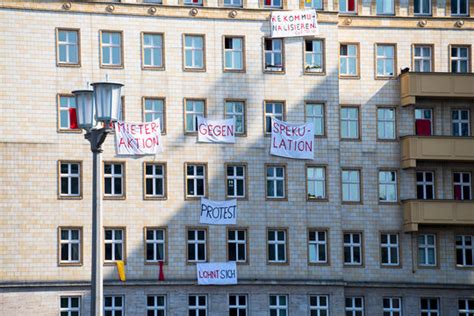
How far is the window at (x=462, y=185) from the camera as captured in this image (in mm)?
77400

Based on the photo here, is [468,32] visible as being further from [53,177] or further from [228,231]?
[53,177]

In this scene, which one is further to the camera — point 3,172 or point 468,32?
point 468,32

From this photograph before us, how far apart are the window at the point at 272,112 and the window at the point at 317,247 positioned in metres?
5.53

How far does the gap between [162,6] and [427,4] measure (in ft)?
45.7

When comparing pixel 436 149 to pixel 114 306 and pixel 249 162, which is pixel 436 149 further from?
pixel 114 306

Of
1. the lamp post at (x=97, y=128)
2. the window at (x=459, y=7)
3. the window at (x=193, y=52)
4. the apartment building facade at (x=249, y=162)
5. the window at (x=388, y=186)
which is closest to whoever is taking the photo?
the lamp post at (x=97, y=128)

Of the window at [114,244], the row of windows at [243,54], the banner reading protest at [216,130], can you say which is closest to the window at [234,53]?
the row of windows at [243,54]

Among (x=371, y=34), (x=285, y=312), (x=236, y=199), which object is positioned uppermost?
(x=371, y=34)

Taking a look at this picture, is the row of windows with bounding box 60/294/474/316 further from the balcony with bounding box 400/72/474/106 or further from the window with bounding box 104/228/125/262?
the balcony with bounding box 400/72/474/106

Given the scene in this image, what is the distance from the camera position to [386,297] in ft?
249

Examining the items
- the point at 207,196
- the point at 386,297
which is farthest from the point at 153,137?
the point at 386,297

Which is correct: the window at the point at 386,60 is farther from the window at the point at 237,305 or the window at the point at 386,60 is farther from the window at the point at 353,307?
the window at the point at 237,305

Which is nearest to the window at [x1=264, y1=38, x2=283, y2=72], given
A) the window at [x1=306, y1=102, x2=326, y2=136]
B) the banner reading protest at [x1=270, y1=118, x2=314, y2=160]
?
the window at [x1=306, y1=102, x2=326, y2=136]

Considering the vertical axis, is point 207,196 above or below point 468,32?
below
